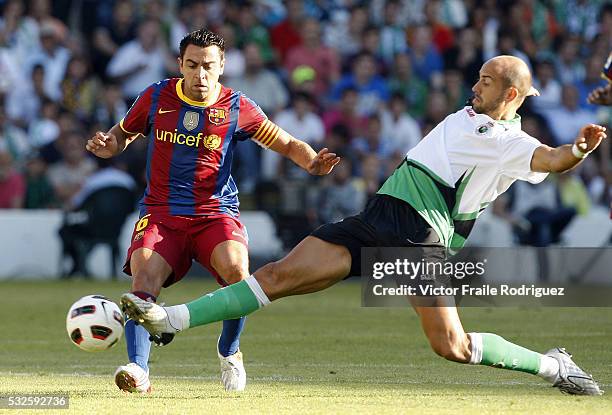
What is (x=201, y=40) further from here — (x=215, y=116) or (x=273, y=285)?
(x=273, y=285)

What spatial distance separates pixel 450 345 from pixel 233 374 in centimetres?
159

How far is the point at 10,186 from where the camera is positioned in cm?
1948

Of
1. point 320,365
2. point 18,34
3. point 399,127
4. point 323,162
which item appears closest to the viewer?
point 323,162

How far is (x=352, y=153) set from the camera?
19531 millimetres

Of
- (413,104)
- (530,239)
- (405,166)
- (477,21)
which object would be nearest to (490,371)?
(405,166)

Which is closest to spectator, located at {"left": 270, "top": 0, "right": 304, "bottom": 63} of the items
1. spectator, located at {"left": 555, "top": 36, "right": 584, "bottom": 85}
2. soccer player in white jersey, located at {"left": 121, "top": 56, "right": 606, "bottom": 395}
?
spectator, located at {"left": 555, "top": 36, "right": 584, "bottom": 85}

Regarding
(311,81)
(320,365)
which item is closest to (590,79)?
(311,81)

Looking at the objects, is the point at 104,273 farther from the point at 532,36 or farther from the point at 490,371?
the point at 490,371

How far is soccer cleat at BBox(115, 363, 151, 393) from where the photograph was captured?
7969 mm

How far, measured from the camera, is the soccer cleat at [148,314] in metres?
7.48

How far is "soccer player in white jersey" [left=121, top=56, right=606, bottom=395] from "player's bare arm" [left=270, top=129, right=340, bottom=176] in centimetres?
59

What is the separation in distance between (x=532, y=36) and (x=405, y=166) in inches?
584

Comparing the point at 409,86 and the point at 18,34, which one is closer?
the point at 18,34

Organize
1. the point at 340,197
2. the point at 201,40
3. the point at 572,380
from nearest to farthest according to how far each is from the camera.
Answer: the point at 572,380 → the point at 201,40 → the point at 340,197
